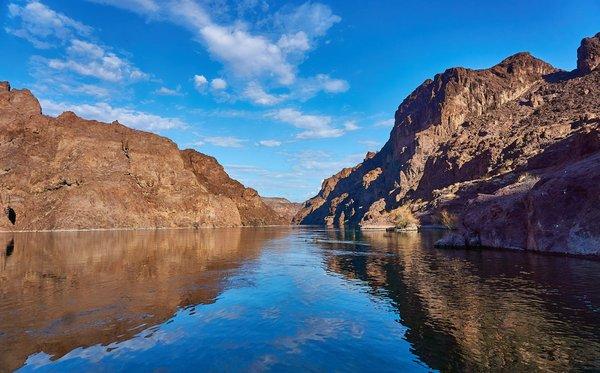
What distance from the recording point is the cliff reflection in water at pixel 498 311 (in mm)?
13633

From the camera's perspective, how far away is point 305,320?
1917 centimetres

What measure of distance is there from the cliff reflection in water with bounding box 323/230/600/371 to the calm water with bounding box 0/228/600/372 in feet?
0.22

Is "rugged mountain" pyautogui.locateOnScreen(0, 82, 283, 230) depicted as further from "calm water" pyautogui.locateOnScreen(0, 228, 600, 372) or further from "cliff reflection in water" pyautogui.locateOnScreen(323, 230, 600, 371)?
"cliff reflection in water" pyautogui.locateOnScreen(323, 230, 600, 371)

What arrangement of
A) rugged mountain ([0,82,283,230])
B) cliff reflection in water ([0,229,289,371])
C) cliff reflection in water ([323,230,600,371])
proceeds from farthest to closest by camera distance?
rugged mountain ([0,82,283,230])
cliff reflection in water ([0,229,289,371])
cliff reflection in water ([323,230,600,371])

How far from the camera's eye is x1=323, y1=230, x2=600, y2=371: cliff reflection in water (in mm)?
13633

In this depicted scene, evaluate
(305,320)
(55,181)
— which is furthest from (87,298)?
Answer: (55,181)

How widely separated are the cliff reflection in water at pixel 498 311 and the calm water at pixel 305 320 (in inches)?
2.7

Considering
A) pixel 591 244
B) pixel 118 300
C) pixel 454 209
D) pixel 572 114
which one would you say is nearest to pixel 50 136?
pixel 454 209

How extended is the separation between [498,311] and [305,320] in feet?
31.2

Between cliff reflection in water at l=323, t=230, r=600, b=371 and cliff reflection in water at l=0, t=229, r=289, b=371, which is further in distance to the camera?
cliff reflection in water at l=0, t=229, r=289, b=371

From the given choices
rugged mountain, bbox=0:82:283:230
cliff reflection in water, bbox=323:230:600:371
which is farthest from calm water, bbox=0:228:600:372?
rugged mountain, bbox=0:82:283:230

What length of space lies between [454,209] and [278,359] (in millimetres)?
130623

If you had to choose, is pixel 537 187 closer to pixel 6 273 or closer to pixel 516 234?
pixel 516 234

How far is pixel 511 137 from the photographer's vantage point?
559ft
